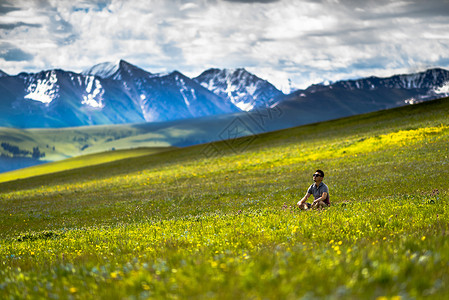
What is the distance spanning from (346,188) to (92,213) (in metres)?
17.8

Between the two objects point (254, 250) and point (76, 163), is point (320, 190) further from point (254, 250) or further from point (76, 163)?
point (76, 163)

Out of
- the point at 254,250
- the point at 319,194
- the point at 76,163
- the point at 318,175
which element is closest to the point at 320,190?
the point at 319,194

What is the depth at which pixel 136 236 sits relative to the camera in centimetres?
1269

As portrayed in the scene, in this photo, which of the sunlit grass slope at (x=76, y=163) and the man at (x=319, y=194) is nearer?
the man at (x=319, y=194)

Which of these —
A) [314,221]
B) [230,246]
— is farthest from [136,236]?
[314,221]

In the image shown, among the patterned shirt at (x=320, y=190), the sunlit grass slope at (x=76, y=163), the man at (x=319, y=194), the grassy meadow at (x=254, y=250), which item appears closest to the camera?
the grassy meadow at (x=254, y=250)

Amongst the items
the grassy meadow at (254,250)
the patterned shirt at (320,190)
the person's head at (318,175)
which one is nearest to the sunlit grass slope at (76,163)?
the grassy meadow at (254,250)

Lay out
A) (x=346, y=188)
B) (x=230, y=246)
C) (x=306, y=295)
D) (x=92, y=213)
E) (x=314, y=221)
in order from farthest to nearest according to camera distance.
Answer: (x=92, y=213) → (x=346, y=188) → (x=314, y=221) → (x=230, y=246) → (x=306, y=295)

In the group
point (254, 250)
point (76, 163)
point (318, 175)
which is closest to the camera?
point (254, 250)

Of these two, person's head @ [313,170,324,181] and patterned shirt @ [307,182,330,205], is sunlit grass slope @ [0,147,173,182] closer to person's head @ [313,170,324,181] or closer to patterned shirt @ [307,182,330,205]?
patterned shirt @ [307,182,330,205]

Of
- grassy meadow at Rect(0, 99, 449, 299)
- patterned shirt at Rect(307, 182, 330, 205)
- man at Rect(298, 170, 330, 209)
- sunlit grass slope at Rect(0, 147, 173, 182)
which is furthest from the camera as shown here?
sunlit grass slope at Rect(0, 147, 173, 182)

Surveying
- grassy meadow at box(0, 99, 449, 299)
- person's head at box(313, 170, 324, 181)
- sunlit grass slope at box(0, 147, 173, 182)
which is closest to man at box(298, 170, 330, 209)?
person's head at box(313, 170, 324, 181)

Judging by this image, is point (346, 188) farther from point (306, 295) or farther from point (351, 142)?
point (351, 142)

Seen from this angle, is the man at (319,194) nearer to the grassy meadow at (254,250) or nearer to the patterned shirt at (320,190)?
the patterned shirt at (320,190)
